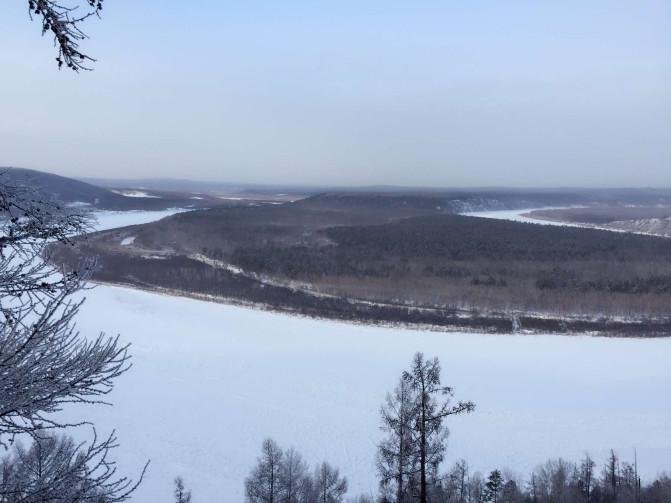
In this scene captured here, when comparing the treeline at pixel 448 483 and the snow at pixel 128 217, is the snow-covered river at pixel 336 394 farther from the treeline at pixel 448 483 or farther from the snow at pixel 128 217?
the snow at pixel 128 217

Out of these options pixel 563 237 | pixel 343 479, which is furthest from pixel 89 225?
pixel 563 237

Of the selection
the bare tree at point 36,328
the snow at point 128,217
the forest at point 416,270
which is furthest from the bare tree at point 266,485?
the snow at point 128,217

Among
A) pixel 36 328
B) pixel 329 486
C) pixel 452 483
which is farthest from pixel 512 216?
pixel 36 328

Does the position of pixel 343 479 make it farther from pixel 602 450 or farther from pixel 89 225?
pixel 89 225

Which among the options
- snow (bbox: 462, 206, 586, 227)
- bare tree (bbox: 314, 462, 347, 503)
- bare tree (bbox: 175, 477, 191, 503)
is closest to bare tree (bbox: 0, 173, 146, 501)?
bare tree (bbox: 175, 477, 191, 503)

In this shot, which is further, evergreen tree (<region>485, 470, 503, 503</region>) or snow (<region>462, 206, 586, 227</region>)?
snow (<region>462, 206, 586, 227</region>)

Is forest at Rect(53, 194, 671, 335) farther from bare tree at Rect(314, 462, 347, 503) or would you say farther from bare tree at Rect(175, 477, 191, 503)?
bare tree at Rect(314, 462, 347, 503)
